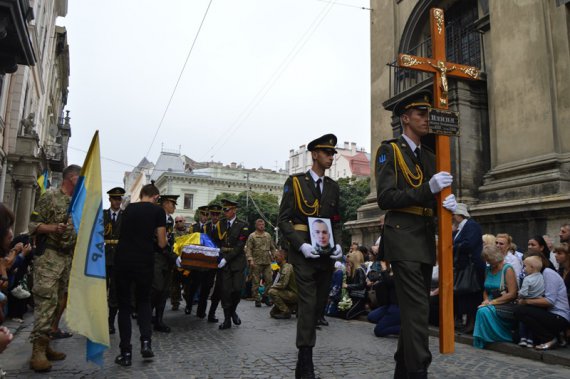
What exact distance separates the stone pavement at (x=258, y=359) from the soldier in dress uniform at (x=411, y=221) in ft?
5.08

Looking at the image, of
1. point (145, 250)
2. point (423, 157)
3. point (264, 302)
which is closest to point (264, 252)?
point (264, 302)

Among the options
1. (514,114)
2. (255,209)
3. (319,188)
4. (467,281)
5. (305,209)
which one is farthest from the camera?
(255,209)

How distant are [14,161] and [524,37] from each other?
2129 cm

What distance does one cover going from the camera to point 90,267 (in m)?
4.88

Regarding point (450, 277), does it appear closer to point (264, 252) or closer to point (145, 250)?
point (145, 250)

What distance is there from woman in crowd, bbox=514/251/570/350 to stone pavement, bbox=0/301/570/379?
0.92 ft

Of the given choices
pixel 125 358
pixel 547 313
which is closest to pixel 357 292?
pixel 547 313

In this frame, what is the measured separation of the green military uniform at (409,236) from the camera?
3590 millimetres

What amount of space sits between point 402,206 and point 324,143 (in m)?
1.67

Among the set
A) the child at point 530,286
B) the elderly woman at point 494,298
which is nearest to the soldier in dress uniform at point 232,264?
the elderly woman at point 494,298

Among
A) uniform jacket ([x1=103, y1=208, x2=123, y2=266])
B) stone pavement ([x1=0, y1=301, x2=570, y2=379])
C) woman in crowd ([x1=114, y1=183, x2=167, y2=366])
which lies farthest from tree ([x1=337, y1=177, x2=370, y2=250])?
woman in crowd ([x1=114, y1=183, x2=167, y2=366])

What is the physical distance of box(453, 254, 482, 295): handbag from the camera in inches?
296

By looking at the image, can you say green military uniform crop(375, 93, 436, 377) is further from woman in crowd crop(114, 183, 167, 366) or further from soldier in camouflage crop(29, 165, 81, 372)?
soldier in camouflage crop(29, 165, 81, 372)

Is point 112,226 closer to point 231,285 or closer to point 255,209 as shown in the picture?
point 231,285
